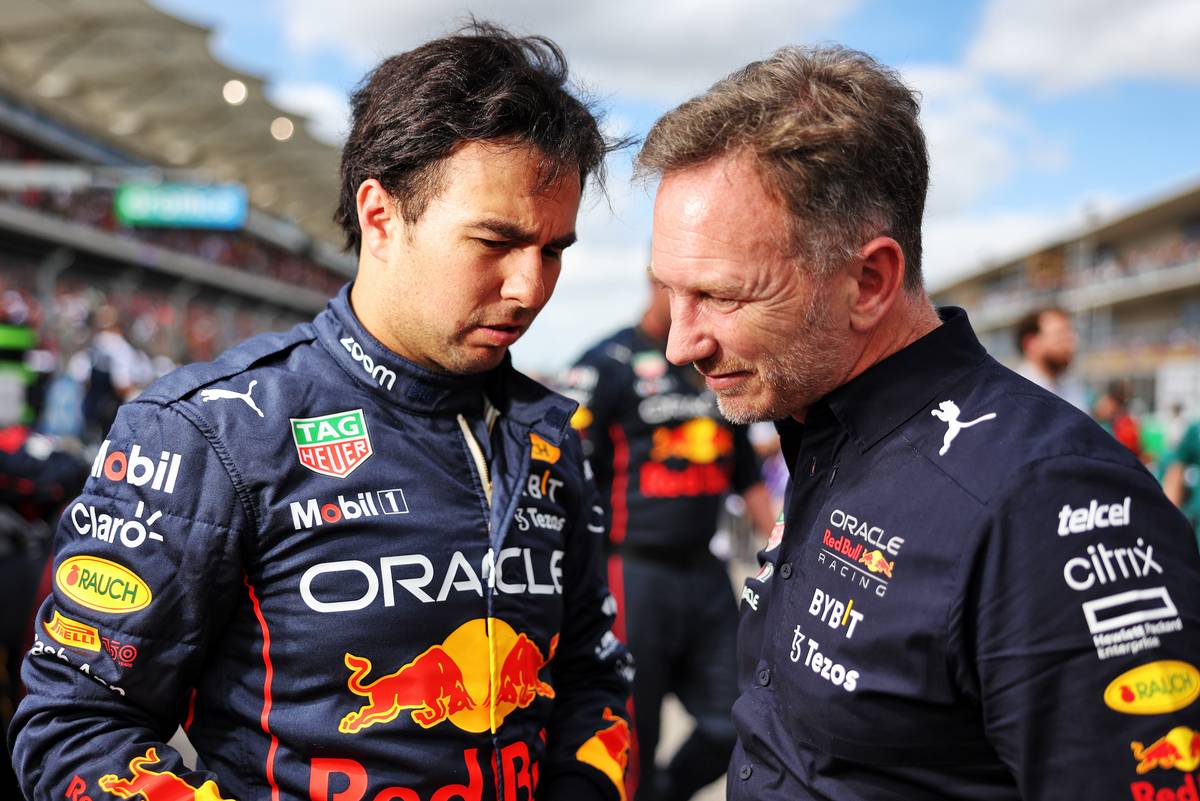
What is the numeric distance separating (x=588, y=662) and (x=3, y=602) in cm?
248

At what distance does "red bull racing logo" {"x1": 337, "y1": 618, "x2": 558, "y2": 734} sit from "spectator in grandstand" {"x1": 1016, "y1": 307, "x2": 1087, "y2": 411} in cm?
422

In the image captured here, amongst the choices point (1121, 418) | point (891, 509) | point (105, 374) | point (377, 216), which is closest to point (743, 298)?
point (891, 509)

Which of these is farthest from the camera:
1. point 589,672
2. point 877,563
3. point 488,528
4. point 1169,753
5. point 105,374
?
point 105,374

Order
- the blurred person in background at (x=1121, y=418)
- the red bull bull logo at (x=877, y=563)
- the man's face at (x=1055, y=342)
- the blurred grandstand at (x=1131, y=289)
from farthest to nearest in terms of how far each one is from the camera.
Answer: the blurred grandstand at (x=1131, y=289) < the blurred person in background at (x=1121, y=418) < the man's face at (x=1055, y=342) < the red bull bull logo at (x=877, y=563)

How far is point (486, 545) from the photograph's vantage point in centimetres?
162

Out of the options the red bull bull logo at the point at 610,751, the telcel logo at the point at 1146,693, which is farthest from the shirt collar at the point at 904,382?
the red bull bull logo at the point at 610,751

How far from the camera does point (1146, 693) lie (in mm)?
1059

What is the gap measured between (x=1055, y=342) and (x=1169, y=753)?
14.7 feet

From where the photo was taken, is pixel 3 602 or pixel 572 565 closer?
pixel 572 565

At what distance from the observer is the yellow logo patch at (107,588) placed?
4.57ft

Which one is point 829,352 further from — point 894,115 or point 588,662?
A: point 588,662

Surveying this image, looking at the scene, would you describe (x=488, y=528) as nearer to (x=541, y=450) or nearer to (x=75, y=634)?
(x=541, y=450)

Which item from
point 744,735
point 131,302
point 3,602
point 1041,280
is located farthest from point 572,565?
point 1041,280

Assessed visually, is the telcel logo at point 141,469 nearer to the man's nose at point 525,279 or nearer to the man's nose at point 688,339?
the man's nose at point 525,279
